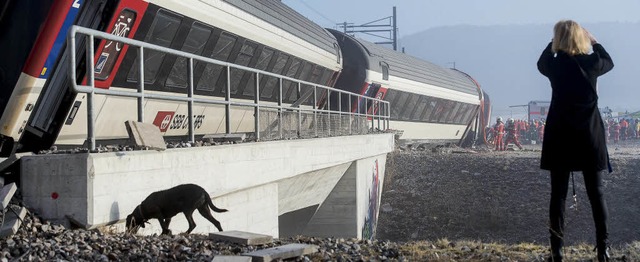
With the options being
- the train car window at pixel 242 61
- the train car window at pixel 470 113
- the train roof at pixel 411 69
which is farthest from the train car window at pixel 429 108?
the train car window at pixel 242 61

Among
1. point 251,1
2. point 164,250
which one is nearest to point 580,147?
point 164,250

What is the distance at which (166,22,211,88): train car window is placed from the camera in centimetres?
1084

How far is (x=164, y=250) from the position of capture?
524 centimetres

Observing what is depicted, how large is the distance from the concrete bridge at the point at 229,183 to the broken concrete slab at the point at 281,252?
138 cm

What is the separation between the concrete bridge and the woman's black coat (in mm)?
3250

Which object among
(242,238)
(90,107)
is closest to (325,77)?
(90,107)

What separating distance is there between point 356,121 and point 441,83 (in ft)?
53.2

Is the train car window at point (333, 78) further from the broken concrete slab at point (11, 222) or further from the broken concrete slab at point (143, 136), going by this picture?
the broken concrete slab at point (11, 222)

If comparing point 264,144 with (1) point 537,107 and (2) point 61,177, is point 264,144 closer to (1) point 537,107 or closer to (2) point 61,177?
(2) point 61,177

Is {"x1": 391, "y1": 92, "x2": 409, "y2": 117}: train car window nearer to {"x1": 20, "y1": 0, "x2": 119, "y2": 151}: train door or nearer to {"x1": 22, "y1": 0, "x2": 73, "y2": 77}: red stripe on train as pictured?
{"x1": 20, "y1": 0, "x2": 119, "y2": 151}: train door

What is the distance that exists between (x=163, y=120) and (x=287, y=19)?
6798 mm

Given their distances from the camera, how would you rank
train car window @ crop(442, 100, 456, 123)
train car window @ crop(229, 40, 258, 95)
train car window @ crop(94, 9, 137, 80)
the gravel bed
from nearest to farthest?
train car window @ crop(94, 9, 137, 80), train car window @ crop(229, 40, 258, 95), the gravel bed, train car window @ crop(442, 100, 456, 123)

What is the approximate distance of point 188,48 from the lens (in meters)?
11.3

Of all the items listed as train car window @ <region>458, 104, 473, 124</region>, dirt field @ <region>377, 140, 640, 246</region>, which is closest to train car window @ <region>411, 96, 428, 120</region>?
dirt field @ <region>377, 140, 640, 246</region>
